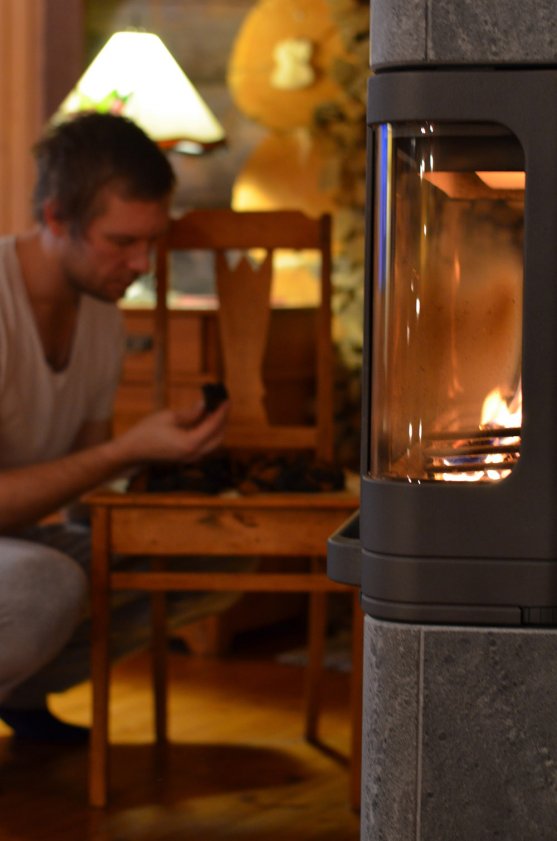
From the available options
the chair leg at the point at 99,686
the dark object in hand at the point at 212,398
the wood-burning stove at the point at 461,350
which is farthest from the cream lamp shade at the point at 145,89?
the wood-burning stove at the point at 461,350

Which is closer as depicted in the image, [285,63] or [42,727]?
[42,727]

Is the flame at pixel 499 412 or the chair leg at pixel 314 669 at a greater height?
the flame at pixel 499 412

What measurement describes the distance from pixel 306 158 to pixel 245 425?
42.8 inches

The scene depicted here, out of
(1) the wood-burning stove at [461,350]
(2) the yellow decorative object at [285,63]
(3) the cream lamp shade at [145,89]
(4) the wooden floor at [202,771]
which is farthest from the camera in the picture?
A: (2) the yellow decorative object at [285,63]

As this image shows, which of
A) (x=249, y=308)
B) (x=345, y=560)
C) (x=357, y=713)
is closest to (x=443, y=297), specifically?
(x=345, y=560)

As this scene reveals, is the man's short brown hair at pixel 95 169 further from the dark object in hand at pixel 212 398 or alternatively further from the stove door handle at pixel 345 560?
the stove door handle at pixel 345 560

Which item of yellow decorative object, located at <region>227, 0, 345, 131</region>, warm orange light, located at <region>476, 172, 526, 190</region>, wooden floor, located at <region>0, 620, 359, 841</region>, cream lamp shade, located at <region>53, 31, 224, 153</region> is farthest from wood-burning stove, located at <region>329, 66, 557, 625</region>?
yellow decorative object, located at <region>227, 0, 345, 131</region>

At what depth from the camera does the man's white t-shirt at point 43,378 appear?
2.15 meters

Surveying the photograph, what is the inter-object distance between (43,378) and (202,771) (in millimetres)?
652

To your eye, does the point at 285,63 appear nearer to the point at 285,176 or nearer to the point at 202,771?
the point at 285,176

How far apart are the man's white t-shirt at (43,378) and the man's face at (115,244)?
0.10 metres

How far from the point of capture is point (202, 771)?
222 cm

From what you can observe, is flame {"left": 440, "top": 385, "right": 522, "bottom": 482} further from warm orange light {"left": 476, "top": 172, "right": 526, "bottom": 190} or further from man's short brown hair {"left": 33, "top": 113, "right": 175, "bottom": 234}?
man's short brown hair {"left": 33, "top": 113, "right": 175, "bottom": 234}

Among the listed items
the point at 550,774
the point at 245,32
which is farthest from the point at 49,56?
the point at 550,774
